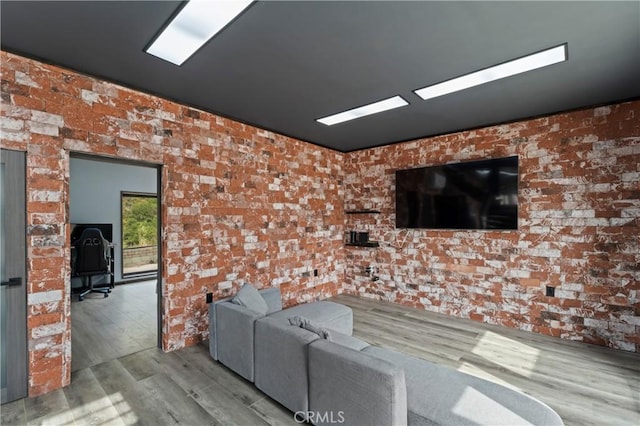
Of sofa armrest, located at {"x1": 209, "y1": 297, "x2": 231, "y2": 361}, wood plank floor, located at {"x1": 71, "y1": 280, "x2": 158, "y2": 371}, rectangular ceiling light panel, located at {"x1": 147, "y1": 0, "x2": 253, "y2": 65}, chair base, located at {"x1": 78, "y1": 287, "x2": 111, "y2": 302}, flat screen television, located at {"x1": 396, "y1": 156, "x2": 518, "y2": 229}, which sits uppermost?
rectangular ceiling light panel, located at {"x1": 147, "y1": 0, "x2": 253, "y2": 65}

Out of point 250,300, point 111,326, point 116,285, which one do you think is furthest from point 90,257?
point 250,300

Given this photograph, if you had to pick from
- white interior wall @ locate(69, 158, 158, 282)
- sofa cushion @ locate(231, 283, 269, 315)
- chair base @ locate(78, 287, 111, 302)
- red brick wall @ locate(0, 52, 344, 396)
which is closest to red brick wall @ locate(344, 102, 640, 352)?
red brick wall @ locate(0, 52, 344, 396)

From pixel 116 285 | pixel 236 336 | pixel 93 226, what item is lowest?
pixel 116 285

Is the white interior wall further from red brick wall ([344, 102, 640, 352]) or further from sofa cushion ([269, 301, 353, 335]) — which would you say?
red brick wall ([344, 102, 640, 352])

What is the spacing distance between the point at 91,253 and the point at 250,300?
13.6ft

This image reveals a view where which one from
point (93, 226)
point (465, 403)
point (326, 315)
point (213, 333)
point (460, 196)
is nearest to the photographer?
point (465, 403)

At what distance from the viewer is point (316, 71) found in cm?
259

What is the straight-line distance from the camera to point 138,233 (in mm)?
6902

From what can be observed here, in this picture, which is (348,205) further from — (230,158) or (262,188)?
(230,158)

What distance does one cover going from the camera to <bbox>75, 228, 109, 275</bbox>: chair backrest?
5.20 meters

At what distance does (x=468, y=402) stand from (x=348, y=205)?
4190mm

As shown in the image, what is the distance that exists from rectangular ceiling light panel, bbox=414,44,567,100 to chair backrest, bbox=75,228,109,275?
233 inches

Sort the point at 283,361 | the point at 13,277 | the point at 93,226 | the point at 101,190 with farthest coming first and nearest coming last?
the point at 101,190 < the point at 93,226 < the point at 13,277 < the point at 283,361

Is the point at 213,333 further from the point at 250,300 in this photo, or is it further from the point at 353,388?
the point at 353,388
